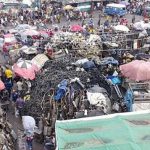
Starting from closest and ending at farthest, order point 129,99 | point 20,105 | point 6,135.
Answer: point 6,135 < point 129,99 < point 20,105

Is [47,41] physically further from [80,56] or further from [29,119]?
[29,119]

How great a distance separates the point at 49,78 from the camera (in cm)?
2162

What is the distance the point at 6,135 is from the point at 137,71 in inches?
282

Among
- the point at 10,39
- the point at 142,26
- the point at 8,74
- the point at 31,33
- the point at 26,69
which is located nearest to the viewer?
the point at 26,69

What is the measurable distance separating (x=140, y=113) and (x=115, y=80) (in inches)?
273

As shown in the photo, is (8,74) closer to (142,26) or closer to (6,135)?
(6,135)

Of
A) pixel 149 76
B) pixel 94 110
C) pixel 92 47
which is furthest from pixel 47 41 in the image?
pixel 94 110

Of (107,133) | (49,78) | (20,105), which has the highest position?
(107,133)

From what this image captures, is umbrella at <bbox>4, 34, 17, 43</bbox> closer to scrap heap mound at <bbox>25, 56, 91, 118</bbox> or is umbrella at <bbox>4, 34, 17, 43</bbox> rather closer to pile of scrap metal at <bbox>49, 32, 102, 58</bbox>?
pile of scrap metal at <bbox>49, 32, 102, 58</bbox>

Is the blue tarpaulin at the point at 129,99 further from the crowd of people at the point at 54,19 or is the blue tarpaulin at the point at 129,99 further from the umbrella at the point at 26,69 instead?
the crowd of people at the point at 54,19

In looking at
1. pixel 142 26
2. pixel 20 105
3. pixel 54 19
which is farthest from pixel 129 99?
pixel 54 19

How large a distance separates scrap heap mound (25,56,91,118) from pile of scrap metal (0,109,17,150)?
147 cm

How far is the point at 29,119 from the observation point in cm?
1927

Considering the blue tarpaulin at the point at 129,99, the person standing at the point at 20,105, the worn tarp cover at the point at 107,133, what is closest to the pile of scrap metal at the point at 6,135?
the person standing at the point at 20,105
